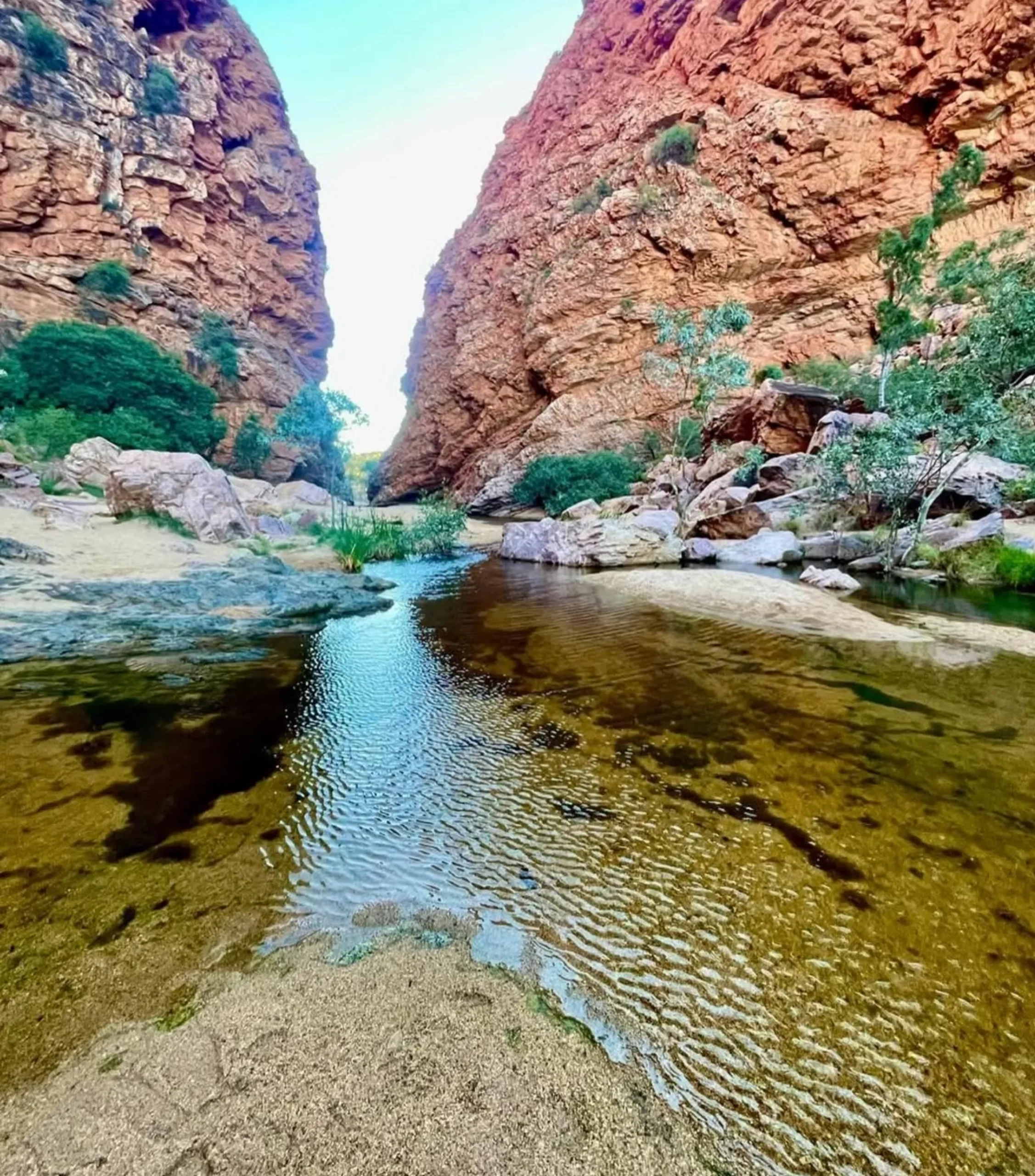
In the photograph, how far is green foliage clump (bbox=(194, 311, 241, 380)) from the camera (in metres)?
33.4

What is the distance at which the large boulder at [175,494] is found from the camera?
1118cm

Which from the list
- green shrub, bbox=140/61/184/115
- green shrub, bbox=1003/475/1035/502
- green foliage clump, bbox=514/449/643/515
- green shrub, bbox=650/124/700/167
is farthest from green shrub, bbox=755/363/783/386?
green shrub, bbox=140/61/184/115

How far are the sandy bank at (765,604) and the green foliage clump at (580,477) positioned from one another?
18.8m

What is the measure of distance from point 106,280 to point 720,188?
3500 centimetres

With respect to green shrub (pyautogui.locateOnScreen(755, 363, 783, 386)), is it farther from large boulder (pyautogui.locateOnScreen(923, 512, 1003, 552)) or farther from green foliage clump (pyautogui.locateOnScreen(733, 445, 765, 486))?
large boulder (pyautogui.locateOnScreen(923, 512, 1003, 552))

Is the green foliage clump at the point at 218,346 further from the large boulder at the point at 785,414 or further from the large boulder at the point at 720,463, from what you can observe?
the large boulder at the point at 785,414

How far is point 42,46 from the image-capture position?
93.2ft

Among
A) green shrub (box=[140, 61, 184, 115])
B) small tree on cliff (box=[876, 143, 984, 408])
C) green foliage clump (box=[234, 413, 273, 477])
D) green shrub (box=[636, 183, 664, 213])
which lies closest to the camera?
small tree on cliff (box=[876, 143, 984, 408])

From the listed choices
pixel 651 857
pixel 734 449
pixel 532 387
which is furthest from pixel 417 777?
pixel 532 387

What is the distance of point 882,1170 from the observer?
1.08 m

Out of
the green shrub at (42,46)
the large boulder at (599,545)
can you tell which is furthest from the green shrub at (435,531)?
the green shrub at (42,46)

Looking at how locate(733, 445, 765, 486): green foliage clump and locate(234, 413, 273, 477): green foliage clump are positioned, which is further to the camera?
locate(234, 413, 273, 477): green foliage clump

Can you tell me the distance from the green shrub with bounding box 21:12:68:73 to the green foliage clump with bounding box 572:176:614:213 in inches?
1178

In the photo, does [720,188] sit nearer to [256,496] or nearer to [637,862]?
[256,496]
